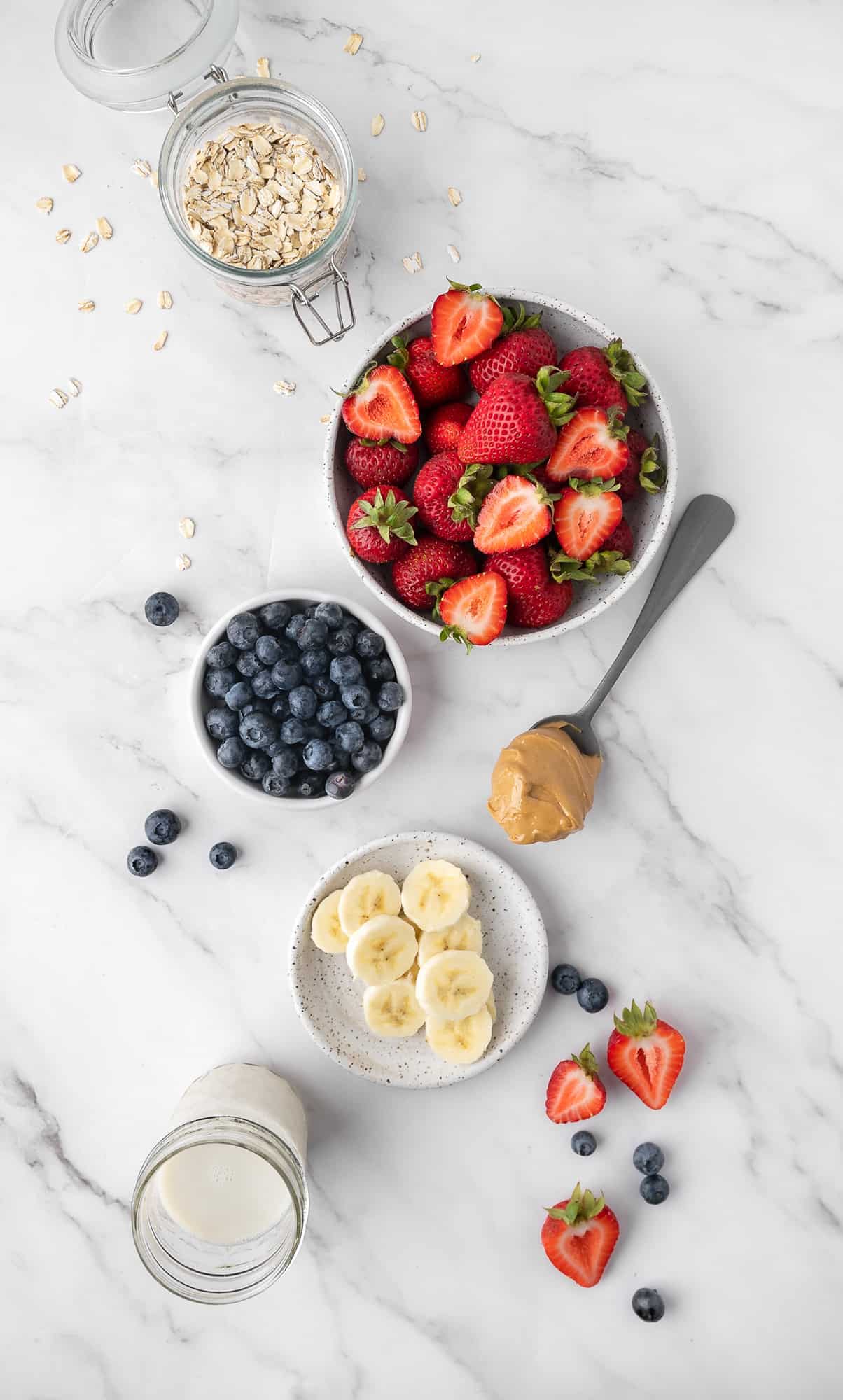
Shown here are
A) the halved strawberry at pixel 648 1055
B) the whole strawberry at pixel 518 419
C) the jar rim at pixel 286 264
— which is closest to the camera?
the whole strawberry at pixel 518 419

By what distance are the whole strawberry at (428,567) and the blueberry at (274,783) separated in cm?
31

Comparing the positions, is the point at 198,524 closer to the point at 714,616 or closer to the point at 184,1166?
the point at 714,616

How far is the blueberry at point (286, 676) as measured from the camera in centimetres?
136

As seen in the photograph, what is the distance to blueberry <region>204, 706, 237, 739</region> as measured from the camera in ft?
4.54

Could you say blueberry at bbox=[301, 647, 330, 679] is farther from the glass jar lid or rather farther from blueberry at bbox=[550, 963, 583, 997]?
the glass jar lid

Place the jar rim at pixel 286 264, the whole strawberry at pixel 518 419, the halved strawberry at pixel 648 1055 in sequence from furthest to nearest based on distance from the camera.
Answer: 1. the halved strawberry at pixel 648 1055
2. the jar rim at pixel 286 264
3. the whole strawberry at pixel 518 419

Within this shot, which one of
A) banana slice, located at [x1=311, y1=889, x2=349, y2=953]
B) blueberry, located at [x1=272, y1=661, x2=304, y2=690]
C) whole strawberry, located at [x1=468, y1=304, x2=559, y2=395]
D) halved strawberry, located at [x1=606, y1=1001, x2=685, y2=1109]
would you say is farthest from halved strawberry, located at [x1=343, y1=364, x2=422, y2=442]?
halved strawberry, located at [x1=606, y1=1001, x2=685, y2=1109]

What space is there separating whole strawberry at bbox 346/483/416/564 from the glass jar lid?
0.71 m

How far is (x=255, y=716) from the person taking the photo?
54.0 inches

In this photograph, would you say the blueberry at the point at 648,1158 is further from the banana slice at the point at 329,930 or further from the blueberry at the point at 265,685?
the blueberry at the point at 265,685

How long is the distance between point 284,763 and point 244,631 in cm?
20

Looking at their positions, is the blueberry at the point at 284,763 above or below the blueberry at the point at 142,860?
above

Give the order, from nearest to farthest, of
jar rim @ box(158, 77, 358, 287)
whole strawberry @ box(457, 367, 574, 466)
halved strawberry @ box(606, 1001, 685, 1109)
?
whole strawberry @ box(457, 367, 574, 466)
jar rim @ box(158, 77, 358, 287)
halved strawberry @ box(606, 1001, 685, 1109)

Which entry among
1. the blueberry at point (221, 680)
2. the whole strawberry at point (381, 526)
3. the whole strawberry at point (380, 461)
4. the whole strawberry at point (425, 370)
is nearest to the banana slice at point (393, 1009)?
the blueberry at point (221, 680)
